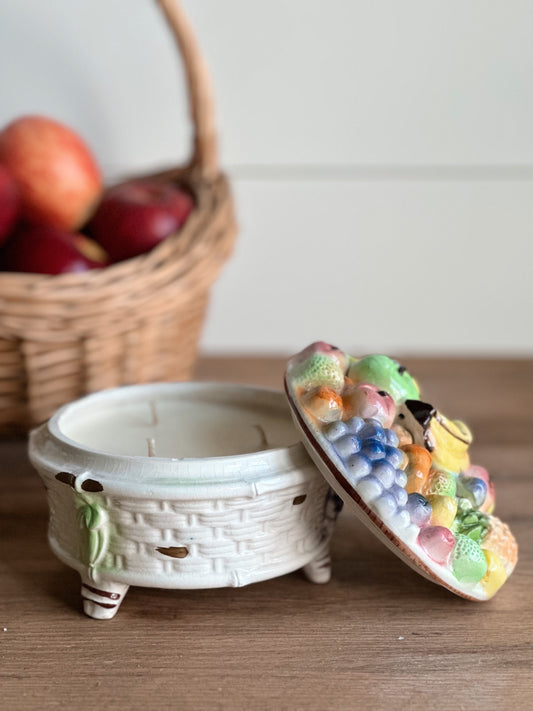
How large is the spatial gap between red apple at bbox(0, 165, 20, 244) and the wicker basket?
0.09 meters

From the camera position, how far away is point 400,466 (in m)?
0.47

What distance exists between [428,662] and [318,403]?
0.50 feet

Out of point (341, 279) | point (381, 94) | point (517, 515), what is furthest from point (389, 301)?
point (517, 515)

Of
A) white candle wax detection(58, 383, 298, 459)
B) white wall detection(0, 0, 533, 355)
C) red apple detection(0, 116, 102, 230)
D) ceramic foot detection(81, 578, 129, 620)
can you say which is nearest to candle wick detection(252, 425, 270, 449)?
white candle wax detection(58, 383, 298, 459)

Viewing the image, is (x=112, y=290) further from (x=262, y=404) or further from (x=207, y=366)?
(x=207, y=366)

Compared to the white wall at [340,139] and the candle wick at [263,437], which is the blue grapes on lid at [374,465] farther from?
the white wall at [340,139]

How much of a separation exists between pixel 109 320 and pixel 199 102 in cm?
30

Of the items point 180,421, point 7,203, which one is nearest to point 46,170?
point 7,203

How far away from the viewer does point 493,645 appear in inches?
18.4

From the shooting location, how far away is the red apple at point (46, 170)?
2.63 feet

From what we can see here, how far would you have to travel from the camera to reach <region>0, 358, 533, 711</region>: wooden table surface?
0.42 m

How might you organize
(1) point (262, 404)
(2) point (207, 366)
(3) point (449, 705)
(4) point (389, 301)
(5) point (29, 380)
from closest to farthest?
(3) point (449, 705) → (1) point (262, 404) → (5) point (29, 380) → (2) point (207, 366) → (4) point (389, 301)

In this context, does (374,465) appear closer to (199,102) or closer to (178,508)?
(178,508)

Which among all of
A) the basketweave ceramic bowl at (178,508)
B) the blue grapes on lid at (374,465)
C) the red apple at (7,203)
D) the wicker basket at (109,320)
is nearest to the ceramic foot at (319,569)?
the basketweave ceramic bowl at (178,508)
